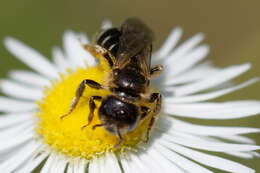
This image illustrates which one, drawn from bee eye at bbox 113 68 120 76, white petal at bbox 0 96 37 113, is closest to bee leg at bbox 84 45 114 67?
bee eye at bbox 113 68 120 76

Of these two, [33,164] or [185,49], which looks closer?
[33,164]

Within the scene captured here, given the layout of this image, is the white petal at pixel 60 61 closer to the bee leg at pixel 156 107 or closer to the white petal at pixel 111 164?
the white petal at pixel 111 164

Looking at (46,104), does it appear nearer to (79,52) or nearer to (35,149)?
(35,149)

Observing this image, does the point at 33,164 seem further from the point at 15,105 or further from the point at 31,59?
the point at 31,59

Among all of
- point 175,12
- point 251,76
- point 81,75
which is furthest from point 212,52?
point 81,75

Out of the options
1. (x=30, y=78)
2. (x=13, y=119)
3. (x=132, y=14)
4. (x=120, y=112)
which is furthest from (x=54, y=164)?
(x=132, y=14)

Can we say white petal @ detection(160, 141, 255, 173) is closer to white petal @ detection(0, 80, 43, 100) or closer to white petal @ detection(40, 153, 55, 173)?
white petal @ detection(40, 153, 55, 173)

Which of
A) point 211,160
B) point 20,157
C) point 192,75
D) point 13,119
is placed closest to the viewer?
point 211,160
